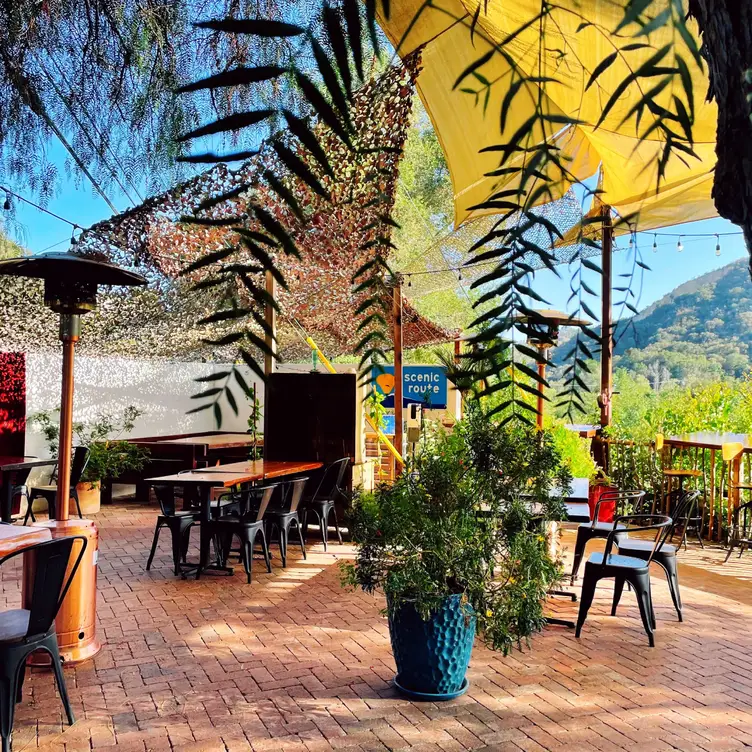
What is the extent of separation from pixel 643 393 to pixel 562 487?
3.08 metres

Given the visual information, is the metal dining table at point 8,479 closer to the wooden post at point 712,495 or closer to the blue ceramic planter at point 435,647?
the blue ceramic planter at point 435,647

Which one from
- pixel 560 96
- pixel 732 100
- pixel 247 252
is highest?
pixel 560 96

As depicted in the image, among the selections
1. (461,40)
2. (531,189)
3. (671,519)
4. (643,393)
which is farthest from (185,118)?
(671,519)

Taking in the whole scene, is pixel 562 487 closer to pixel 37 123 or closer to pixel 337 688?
pixel 337 688

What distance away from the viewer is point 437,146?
468 centimetres

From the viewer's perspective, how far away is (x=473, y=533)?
3.72 m

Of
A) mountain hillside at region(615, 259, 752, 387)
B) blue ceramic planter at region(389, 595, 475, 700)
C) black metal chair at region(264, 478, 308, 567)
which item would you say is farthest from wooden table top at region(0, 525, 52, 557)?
mountain hillside at region(615, 259, 752, 387)

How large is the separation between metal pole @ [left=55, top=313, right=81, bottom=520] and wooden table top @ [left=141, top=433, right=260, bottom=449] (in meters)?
6.08

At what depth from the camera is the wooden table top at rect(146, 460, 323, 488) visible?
6.46 metres

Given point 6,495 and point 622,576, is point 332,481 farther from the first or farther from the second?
point 622,576

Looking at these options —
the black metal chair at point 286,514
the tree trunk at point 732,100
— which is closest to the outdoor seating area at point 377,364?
the tree trunk at point 732,100

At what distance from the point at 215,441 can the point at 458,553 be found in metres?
7.77

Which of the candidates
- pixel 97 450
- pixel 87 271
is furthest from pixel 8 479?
pixel 87 271

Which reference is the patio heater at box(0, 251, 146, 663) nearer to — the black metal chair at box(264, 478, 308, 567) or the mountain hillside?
the black metal chair at box(264, 478, 308, 567)
